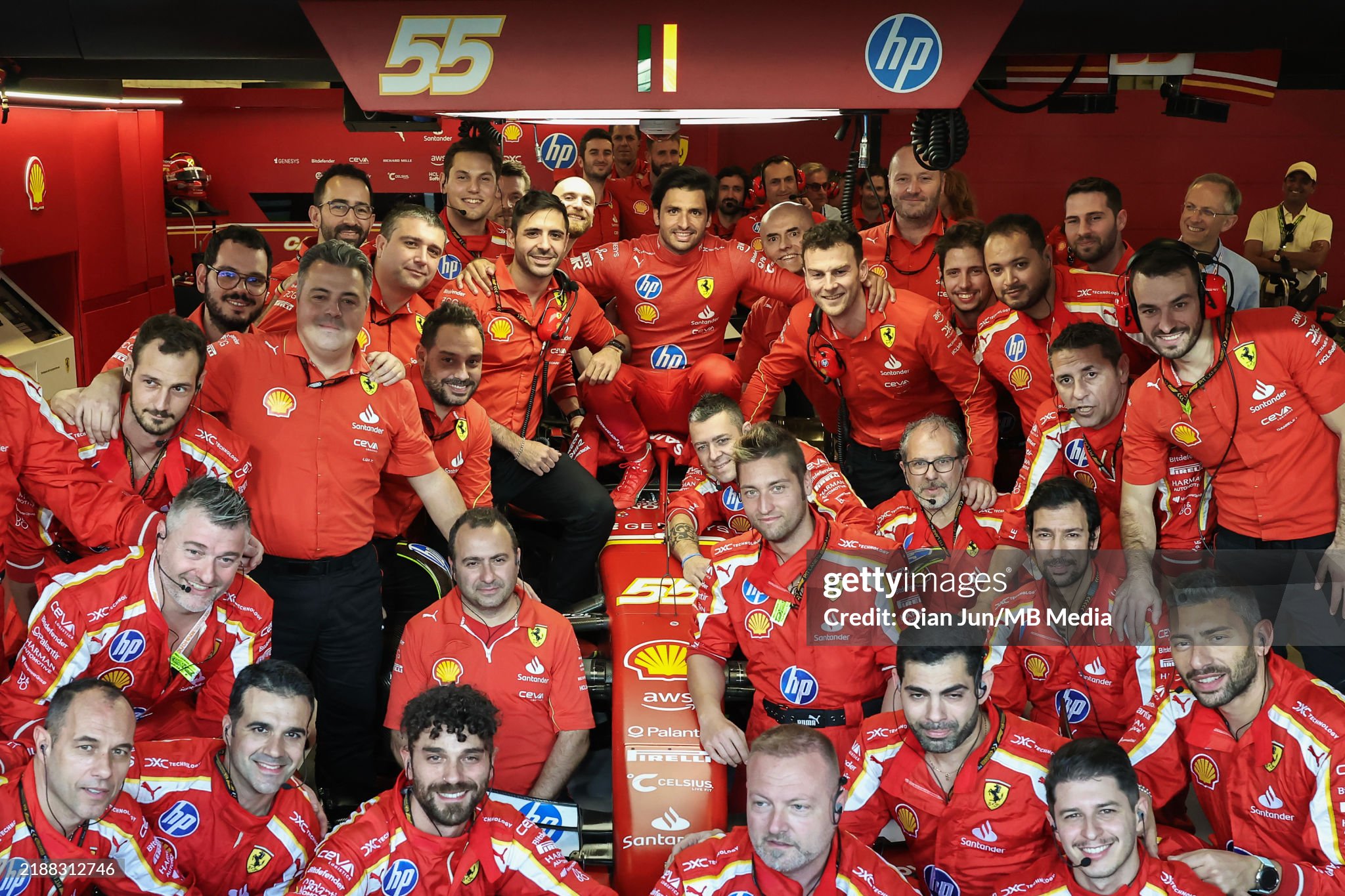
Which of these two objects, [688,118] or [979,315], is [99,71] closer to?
[688,118]

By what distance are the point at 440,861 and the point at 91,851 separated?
924 millimetres

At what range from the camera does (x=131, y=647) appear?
391cm

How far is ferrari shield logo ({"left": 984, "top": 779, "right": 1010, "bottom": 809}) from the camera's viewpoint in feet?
12.0

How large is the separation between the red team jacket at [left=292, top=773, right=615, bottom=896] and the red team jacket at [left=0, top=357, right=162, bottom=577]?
1.21 metres

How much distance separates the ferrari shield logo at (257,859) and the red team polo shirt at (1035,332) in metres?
3.22

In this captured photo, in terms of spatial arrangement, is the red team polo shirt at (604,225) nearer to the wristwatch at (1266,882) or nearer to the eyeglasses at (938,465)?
the eyeglasses at (938,465)

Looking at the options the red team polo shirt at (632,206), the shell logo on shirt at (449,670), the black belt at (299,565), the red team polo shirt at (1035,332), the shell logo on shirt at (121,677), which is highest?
the red team polo shirt at (632,206)

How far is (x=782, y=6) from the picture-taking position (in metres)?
2.64

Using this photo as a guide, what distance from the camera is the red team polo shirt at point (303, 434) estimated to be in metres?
4.31

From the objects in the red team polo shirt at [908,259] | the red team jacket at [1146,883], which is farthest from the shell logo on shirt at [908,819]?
the red team polo shirt at [908,259]

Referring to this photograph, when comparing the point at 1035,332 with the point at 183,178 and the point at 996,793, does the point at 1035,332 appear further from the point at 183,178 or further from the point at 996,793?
the point at 183,178

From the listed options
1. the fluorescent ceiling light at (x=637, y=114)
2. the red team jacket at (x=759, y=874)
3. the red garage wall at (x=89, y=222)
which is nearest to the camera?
the fluorescent ceiling light at (x=637, y=114)

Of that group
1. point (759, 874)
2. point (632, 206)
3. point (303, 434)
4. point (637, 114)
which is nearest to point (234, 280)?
point (303, 434)

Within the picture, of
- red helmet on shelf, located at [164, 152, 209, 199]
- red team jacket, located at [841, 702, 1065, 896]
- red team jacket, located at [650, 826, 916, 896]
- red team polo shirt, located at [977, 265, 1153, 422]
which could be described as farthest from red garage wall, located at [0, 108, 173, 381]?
red team jacket, located at [841, 702, 1065, 896]
